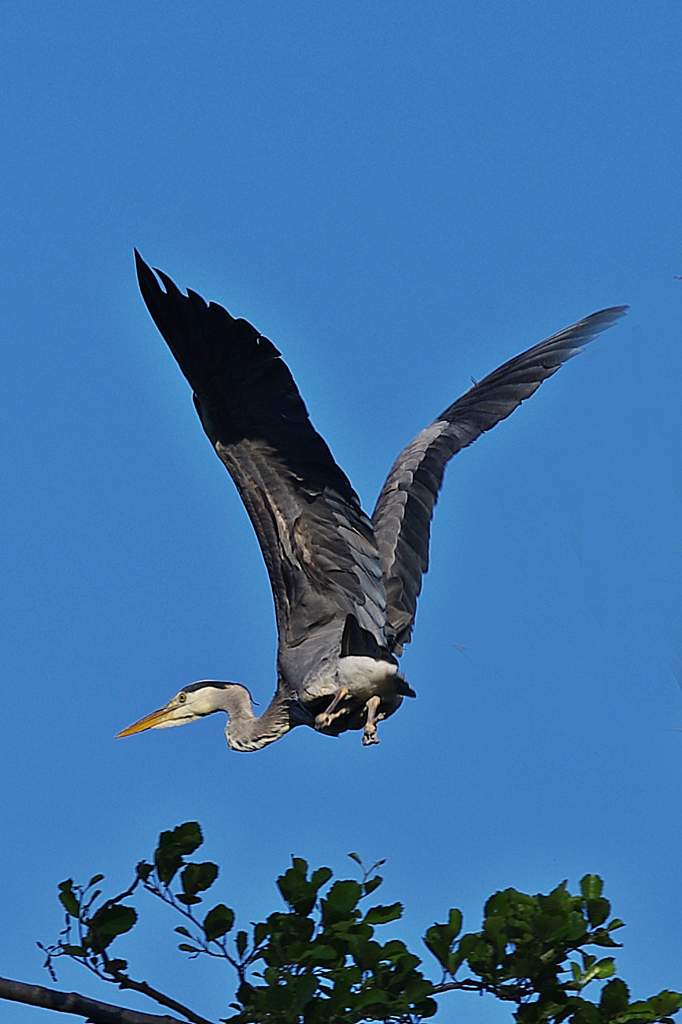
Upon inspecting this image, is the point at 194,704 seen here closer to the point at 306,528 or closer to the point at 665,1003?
the point at 306,528

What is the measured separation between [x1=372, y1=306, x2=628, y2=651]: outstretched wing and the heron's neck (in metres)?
1.26

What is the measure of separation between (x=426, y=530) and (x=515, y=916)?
433cm

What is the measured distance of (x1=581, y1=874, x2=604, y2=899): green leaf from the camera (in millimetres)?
5766

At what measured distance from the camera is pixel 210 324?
8.23 m

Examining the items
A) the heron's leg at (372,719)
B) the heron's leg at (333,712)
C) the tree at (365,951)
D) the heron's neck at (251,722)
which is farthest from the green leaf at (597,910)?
the heron's neck at (251,722)

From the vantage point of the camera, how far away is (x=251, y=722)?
34.2 feet

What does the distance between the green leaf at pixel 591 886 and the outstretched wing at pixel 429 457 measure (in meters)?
3.52

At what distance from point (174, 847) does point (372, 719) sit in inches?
135

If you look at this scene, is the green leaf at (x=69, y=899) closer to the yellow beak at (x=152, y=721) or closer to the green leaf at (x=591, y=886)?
the green leaf at (x=591, y=886)

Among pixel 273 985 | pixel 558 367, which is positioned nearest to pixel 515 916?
pixel 273 985

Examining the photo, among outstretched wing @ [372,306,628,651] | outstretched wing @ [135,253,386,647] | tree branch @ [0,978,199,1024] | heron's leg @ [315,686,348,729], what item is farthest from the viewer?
outstretched wing @ [372,306,628,651]

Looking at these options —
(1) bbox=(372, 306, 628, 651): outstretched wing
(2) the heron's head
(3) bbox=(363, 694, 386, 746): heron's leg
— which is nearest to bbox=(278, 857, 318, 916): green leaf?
(3) bbox=(363, 694, 386, 746): heron's leg

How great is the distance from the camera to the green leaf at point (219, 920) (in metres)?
5.41

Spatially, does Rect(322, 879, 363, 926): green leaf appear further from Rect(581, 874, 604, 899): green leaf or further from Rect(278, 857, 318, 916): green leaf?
Rect(581, 874, 604, 899): green leaf
